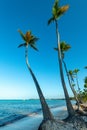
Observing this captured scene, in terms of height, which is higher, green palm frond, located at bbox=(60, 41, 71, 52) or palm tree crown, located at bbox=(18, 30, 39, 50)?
green palm frond, located at bbox=(60, 41, 71, 52)

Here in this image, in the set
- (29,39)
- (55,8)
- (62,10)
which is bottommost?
(29,39)

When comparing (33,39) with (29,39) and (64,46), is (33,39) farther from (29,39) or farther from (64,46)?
(64,46)

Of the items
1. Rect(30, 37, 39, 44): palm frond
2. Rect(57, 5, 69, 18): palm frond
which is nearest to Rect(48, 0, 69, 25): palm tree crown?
Rect(57, 5, 69, 18): palm frond

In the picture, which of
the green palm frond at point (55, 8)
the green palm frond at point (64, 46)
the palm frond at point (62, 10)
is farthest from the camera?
the green palm frond at point (64, 46)

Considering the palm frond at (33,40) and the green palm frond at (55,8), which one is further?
the palm frond at (33,40)

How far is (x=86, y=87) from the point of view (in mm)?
40781

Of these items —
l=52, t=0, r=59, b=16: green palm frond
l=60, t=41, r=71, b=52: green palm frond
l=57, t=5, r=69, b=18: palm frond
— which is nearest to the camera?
l=57, t=5, r=69, b=18: palm frond

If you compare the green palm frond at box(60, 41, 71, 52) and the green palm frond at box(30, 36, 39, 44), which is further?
the green palm frond at box(60, 41, 71, 52)

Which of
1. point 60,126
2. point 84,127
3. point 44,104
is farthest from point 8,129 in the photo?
point 84,127

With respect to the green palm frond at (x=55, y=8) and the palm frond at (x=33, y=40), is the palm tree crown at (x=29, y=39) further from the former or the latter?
the green palm frond at (x=55, y=8)

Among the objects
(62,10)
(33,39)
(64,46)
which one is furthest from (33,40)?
(64,46)

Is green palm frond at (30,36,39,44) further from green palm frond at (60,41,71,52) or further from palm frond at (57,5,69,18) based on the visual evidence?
A: green palm frond at (60,41,71,52)

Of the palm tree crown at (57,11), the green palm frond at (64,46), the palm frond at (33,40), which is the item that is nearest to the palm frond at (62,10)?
the palm tree crown at (57,11)

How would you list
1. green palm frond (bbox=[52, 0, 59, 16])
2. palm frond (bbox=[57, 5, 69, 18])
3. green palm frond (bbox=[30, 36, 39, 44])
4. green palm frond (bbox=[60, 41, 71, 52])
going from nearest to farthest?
palm frond (bbox=[57, 5, 69, 18])
green palm frond (bbox=[52, 0, 59, 16])
green palm frond (bbox=[30, 36, 39, 44])
green palm frond (bbox=[60, 41, 71, 52])
